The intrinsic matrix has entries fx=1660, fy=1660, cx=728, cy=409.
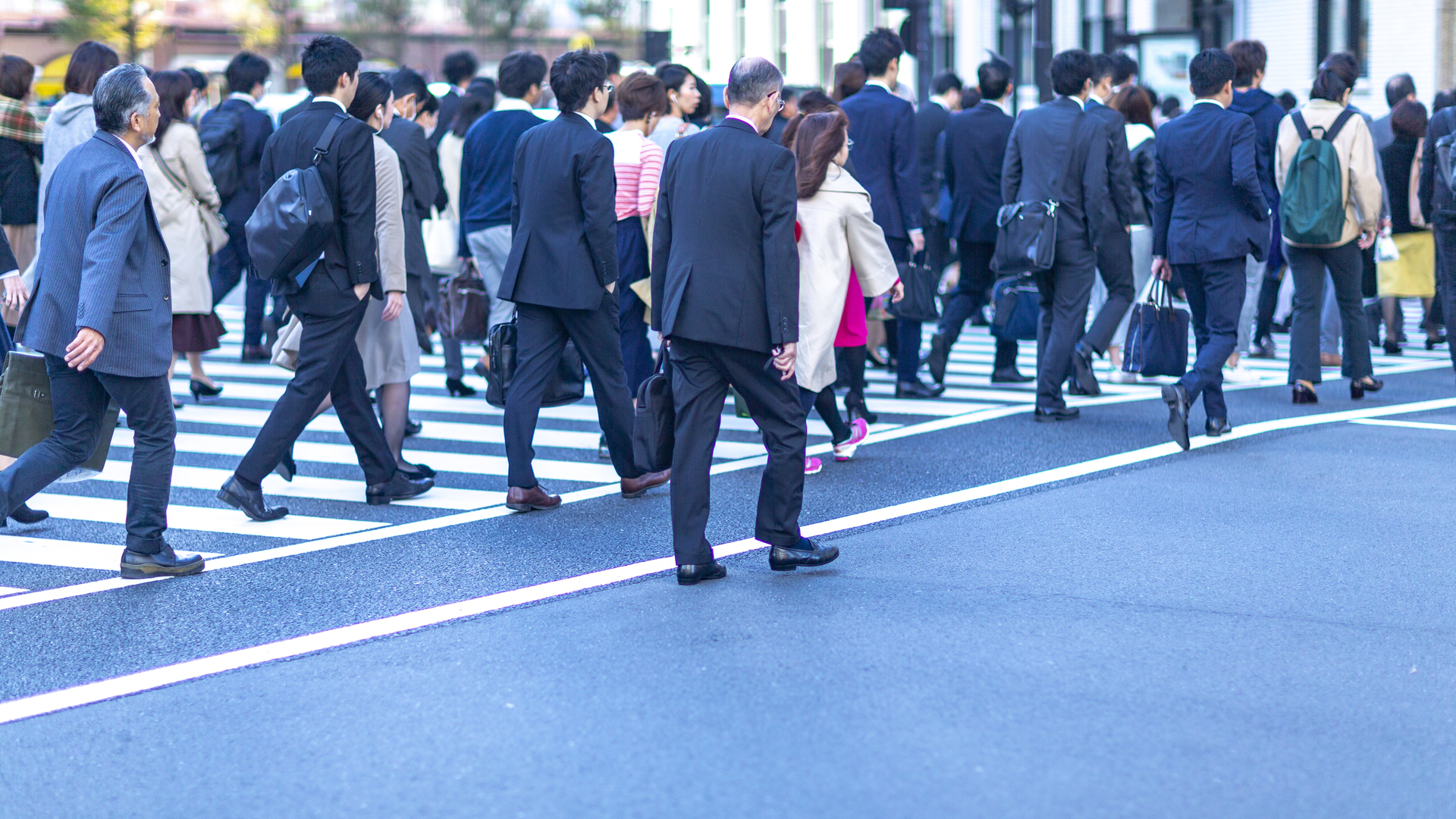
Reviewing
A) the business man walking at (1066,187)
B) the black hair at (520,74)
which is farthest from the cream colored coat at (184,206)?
the business man walking at (1066,187)

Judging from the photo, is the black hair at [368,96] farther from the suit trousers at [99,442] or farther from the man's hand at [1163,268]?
the man's hand at [1163,268]

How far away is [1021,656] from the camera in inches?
196

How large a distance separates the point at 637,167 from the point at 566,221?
1290mm

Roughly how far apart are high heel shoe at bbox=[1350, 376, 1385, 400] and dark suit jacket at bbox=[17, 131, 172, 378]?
23.9 ft

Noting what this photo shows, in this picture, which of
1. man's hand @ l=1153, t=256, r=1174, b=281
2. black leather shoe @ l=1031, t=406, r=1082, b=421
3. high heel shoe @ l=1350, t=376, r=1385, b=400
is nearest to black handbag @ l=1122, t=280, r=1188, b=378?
man's hand @ l=1153, t=256, r=1174, b=281

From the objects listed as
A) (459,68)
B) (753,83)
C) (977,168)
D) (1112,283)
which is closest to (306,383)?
(753,83)

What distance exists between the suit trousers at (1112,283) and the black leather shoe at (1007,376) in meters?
1.25

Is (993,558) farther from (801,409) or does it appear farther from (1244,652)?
(1244,652)

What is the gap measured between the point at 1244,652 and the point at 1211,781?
3.78 ft

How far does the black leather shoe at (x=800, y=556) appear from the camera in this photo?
609cm

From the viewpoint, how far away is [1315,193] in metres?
9.77

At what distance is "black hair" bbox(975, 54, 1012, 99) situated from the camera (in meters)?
10.9

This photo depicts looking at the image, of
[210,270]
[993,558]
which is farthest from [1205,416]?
[210,270]

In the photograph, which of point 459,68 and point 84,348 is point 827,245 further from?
point 459,68
